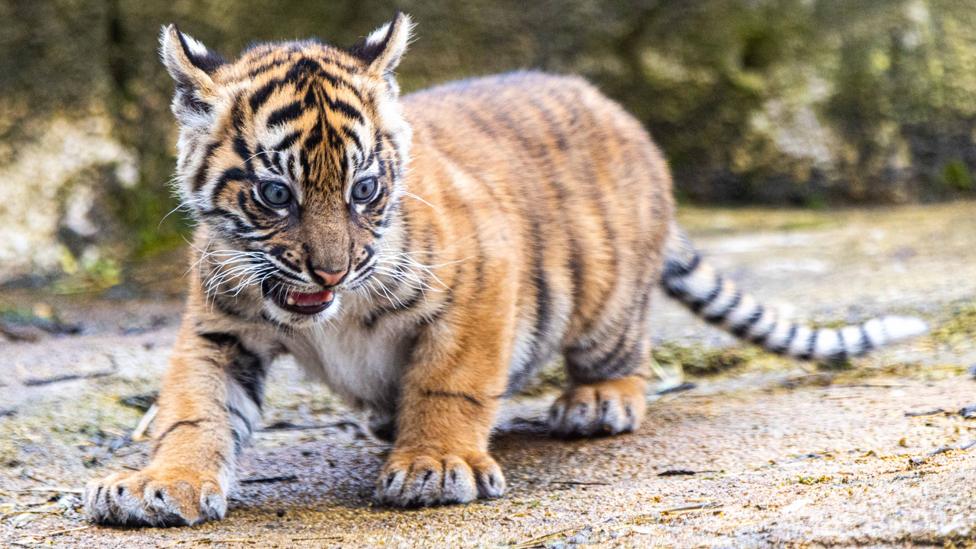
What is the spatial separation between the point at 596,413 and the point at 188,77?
1843 mm

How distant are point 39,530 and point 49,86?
4.82 meters

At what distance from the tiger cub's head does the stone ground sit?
0.68m

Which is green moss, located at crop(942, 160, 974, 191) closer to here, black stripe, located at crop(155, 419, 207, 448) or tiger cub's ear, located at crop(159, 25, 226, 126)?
tiger cub's ear, located at crop(159, 25, 226, 126)

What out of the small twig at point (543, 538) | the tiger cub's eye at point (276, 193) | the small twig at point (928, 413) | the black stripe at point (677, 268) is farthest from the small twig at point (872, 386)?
the tiger cub's eye at point (276, 193)

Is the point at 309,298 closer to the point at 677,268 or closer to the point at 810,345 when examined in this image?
the point at 677,268

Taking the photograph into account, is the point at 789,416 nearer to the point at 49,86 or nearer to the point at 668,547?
the point at 668,547

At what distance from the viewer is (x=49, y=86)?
741 centimetres

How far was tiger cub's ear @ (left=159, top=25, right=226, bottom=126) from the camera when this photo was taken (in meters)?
3.45

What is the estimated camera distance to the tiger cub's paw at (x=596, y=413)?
429 centimetres

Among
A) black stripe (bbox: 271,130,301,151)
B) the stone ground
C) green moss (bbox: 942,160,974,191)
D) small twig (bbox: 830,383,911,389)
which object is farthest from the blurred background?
black stripe (bbox: 271,130,301,151)

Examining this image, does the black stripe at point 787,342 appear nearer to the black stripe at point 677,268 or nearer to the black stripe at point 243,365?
the black stripe at point 677,268

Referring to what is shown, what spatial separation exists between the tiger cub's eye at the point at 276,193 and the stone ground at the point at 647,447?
874mm

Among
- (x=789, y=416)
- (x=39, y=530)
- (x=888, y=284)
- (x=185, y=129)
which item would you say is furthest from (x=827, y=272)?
(x=39, y=530)

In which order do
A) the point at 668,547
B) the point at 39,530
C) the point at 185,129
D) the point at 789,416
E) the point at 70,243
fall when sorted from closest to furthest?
1. the point at 668,547
2. the point at 39,530
3. the point at 185,129
4. the point at 789,416
5. the point at 70,243
